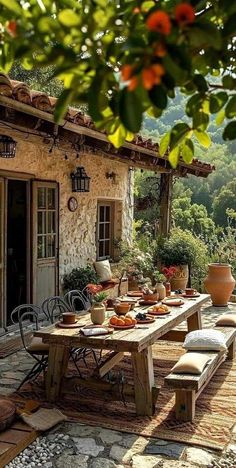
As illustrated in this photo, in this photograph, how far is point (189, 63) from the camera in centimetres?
98

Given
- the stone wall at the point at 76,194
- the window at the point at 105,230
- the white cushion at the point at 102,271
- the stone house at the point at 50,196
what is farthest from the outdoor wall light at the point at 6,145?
the window at the point at 105,230

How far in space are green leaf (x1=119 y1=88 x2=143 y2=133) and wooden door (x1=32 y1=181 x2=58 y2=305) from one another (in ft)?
19.4

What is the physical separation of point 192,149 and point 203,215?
87.6 ft

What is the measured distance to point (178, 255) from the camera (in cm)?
987

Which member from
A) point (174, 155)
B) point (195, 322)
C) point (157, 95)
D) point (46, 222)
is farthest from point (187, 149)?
point (46, 222)

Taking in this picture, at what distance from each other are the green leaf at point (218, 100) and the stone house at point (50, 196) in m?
3.64

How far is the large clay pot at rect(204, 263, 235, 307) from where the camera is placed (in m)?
8.68

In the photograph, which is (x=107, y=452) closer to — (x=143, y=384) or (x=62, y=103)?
(x=143, y=384)

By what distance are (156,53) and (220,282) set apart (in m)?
8.01

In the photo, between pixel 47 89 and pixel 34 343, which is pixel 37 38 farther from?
pixel 47 89

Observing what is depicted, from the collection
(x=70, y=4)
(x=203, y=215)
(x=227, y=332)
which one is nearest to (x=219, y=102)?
(x=70, y=4)

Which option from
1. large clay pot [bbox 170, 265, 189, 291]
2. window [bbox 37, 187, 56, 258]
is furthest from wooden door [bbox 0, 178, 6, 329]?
large clay pot [bbox 170, 265, 189, 291]

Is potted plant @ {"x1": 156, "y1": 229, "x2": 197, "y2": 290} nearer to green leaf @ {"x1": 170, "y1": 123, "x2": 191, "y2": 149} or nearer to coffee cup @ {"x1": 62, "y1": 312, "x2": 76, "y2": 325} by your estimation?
coffee cup @ {"x1": 62, "y1": 312, "x2": 76, "y2": 325}

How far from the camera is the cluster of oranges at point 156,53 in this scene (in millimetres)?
874
